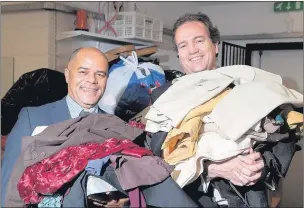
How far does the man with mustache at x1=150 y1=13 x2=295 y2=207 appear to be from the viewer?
98 cm

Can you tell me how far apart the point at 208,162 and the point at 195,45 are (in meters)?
0.40

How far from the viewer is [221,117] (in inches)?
37.4

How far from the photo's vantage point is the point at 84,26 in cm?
277

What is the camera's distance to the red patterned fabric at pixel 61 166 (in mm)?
949

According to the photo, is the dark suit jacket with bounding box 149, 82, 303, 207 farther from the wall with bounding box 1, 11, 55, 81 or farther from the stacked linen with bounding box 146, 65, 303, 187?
the wall with bounding box 1, 11, 55, 81

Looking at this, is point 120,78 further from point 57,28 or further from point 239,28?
point 239,28

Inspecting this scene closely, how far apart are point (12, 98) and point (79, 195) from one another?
41.9 inches

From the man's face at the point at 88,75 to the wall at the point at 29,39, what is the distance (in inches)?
58.1

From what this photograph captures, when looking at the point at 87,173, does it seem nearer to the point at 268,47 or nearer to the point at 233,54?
the point at 233,54

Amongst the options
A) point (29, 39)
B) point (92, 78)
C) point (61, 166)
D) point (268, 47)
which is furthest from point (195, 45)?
point (268, 47)

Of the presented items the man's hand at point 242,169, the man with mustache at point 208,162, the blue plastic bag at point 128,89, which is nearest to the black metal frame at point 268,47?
the blue plastic bag at point 128,89

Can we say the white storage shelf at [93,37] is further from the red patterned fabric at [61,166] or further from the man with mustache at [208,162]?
the red patterned fabric at [61,166]

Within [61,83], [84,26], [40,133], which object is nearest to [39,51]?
[84,26]

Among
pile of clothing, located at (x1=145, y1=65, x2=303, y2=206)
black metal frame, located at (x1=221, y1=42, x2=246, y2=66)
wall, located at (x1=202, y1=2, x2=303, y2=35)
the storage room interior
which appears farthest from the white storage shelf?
pile of clothing, located at (x1=145, y1=65, x2=303, y2=206)
